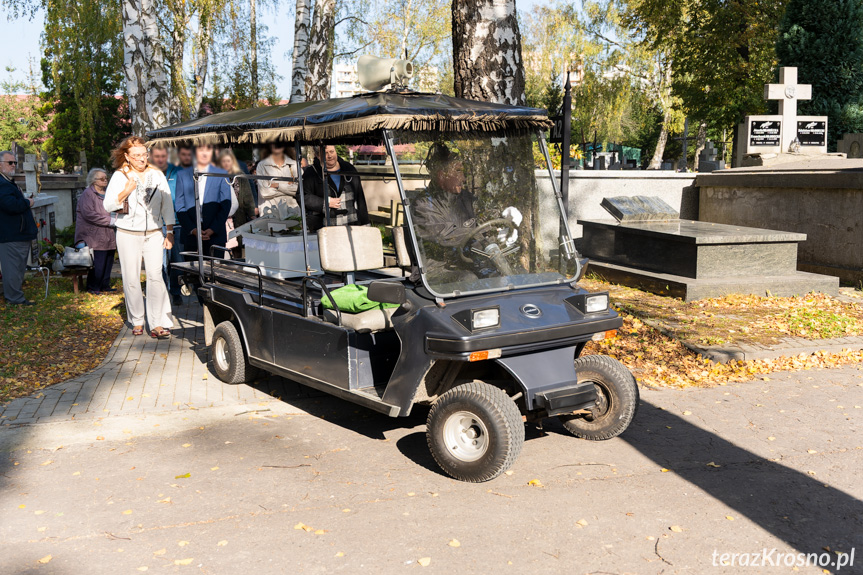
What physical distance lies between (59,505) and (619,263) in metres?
8.88

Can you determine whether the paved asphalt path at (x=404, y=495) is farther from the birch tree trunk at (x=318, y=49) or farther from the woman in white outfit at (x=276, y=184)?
the birch tree trunk at (x=318, y=49)

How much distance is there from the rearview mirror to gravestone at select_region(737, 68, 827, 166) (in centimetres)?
1230

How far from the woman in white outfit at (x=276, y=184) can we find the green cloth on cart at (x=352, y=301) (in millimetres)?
1175

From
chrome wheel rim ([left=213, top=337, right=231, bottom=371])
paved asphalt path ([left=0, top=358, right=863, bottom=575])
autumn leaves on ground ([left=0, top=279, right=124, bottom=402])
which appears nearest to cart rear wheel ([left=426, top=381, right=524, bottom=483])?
paved asphalt path ([left=0, top=358, right=863, bottom=575])

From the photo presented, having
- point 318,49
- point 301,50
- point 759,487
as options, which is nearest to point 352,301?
point 759,487

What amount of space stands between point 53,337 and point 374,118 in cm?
553

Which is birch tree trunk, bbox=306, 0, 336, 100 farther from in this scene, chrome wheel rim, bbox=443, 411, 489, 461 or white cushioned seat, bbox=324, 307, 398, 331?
chrome wheel rim, bbox=443, 411, 489, 461

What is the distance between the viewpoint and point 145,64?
1301cm

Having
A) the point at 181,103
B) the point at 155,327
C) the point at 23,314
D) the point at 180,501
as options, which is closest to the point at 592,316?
the point at 180,501

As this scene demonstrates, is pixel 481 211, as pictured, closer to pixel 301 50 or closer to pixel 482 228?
A: pixel 482 228

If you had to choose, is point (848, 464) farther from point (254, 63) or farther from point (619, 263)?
point (254, 63)

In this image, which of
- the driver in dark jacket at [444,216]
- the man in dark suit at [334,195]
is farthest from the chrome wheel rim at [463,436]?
the man in dark suit at [334,195]

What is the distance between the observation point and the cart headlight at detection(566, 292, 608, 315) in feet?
16.3

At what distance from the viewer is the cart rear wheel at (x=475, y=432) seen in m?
4.50
